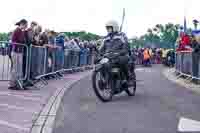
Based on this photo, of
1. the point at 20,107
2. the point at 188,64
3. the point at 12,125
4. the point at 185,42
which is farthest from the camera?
the point at 185,42

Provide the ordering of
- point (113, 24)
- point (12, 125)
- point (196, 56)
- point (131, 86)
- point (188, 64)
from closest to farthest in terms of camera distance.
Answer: point (12, 125) → point (113, 24) → point (131, 86) → point (196, 56) → point (188, 64)

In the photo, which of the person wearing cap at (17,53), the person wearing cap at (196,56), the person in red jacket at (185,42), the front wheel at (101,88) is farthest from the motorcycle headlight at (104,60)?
the person in red jacket at (185,42)

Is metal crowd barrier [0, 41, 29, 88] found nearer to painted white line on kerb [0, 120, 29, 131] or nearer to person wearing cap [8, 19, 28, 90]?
person wearing cap [8, 19, 28, 90]

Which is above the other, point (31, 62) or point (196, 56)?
point (196, 56)

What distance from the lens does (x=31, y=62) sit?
1576 centimetres

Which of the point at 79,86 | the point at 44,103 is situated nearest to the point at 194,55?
the point at 79,86

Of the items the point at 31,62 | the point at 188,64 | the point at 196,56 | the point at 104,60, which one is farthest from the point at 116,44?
the point at 188,64

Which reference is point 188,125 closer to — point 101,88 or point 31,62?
point 101,88

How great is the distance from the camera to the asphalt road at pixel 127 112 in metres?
8.63

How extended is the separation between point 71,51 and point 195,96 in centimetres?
1214

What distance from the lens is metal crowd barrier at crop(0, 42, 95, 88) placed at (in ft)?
47.9

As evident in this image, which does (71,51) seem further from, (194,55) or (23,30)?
(23,30)

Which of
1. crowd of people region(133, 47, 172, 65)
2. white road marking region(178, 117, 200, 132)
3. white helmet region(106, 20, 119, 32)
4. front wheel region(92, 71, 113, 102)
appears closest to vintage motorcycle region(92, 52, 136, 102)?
front wheel region(92, 71, 113, 102)

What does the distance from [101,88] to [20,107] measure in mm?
2090
